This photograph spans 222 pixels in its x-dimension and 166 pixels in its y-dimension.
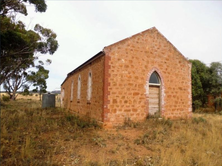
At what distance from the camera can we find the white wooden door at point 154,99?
10.0 meters

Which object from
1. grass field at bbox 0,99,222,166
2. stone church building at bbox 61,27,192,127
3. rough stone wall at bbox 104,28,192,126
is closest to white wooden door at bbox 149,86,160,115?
stone church building at bbox 61,27,192,127

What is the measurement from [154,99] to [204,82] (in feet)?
43.9

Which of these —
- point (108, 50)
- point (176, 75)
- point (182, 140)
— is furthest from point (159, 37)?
point (182, 140)

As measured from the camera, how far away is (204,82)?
2009cm

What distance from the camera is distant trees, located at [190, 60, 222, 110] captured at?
62.3 feet

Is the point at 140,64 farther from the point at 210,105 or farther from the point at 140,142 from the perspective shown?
the point at 210,105

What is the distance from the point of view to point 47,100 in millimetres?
21328

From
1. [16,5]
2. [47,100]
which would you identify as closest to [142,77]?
[16,5]

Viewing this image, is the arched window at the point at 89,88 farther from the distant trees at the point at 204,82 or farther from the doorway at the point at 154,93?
the distant trees at the point at 204,82

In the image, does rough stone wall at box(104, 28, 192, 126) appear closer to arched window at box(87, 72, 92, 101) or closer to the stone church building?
the stone church building

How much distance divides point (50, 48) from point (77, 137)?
507 inches

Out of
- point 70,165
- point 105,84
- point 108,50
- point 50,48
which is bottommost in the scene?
point 70,165

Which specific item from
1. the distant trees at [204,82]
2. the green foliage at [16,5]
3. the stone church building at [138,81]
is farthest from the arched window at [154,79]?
the distant trees at [204,82]

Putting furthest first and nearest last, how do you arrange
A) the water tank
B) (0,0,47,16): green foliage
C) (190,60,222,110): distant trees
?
the water tank, (190,60,222,110): distant trees, (0,0,47,16): green foliage
